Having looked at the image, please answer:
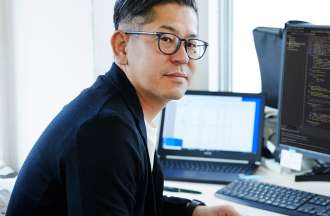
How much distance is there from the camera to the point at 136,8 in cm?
122

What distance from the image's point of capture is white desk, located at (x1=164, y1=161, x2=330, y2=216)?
1572 millimetres

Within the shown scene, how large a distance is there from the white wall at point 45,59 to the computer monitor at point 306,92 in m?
0.85

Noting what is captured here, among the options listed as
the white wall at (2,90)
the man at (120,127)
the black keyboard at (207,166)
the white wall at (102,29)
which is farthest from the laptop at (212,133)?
the white wall at (2,90)

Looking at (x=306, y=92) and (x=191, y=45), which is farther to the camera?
(x=306, y=92)

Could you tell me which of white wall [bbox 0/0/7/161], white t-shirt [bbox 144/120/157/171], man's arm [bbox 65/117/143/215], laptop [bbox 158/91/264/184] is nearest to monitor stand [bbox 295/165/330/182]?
laptop [bbox 158/91/264/184]

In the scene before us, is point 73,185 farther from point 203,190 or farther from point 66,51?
point 66,51

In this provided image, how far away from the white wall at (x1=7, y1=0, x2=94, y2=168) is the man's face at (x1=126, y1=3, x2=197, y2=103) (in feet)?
3.25

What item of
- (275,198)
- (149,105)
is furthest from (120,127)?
(275,198)

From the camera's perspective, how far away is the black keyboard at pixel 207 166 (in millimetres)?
1917

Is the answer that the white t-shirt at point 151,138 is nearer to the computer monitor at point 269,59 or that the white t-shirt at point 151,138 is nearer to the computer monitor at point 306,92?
the computer monitor at point 306,92

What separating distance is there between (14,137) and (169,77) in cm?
158

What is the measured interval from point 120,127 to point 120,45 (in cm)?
24

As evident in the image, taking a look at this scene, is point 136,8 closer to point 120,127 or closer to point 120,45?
point 120,45

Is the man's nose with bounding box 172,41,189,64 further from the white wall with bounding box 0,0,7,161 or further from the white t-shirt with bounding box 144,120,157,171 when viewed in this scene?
the white wall with bounding box 0,0,7,161
